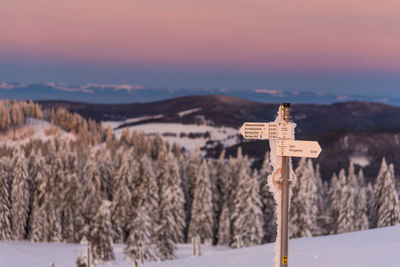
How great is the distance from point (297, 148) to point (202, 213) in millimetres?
56070

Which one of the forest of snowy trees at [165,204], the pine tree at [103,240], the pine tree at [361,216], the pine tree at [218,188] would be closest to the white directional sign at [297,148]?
the pine tree at [103,240]

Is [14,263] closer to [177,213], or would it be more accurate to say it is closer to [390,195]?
[177,213]

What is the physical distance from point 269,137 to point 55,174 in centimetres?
6945

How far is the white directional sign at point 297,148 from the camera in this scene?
31.6 ft

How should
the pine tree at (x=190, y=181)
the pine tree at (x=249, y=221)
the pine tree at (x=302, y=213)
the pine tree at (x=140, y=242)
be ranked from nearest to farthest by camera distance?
1. the pine tree at (x=140, y=242)
2. the pine tree at (x=302, y=213)
3. the pine tree at (x=249, y=221)
4. the pine tree at (x=190, y=181)

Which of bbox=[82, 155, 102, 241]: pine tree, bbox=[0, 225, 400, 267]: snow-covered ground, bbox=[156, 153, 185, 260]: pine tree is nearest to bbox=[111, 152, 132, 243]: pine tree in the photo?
bbox=[82, 155, 102, 241]: pine tree

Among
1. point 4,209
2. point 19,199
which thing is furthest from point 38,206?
point 4,209

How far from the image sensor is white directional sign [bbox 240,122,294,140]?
995 centimetres

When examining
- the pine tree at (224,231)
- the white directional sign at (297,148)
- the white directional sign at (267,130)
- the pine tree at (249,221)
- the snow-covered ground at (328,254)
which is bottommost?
the pine tree at (224,231)

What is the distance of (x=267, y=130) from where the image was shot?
394 inches

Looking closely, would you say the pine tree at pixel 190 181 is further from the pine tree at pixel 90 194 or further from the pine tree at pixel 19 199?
the pine tree at pixel 19 199

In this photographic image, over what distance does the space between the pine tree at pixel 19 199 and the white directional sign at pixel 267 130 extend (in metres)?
66.5

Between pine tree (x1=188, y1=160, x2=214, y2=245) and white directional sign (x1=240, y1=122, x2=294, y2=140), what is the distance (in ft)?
181

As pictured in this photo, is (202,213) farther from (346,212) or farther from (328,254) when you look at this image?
(328,254)
